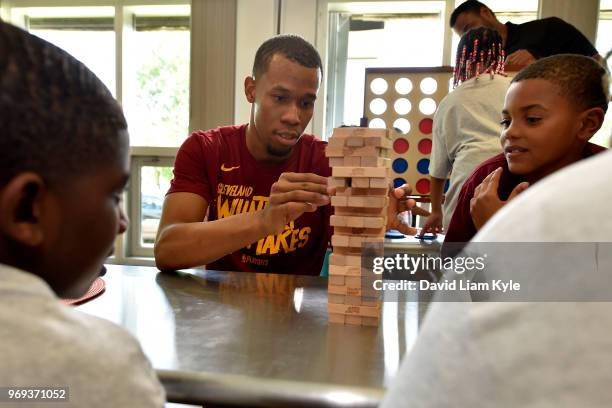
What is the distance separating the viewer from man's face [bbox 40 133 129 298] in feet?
1.65

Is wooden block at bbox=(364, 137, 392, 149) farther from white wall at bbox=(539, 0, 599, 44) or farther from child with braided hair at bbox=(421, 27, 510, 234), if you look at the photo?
white wall at bbox=(539, 0, 599, 44)

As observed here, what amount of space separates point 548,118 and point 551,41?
1439 millimetres

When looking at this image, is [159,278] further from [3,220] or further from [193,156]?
[3,220]

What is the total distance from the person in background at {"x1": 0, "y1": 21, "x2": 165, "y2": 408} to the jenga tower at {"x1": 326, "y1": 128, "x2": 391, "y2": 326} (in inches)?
17.4

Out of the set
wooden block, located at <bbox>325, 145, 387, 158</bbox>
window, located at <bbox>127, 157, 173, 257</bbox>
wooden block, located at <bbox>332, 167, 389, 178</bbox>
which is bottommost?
window, located at <bbox>127, 157, 173, 257</bbox>

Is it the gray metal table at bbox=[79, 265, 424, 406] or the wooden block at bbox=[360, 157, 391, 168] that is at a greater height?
the wooden block at bbox=[360, 157, 391, 168]

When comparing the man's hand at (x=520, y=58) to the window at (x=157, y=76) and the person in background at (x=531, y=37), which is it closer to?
the person in background at (x=531, y=37)

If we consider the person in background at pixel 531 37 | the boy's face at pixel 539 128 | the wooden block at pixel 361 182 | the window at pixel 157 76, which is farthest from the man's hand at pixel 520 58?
the window at pixel 157 76

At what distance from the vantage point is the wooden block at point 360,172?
878 millimetres

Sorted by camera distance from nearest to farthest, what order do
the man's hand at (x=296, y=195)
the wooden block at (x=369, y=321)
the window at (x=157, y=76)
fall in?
the wooden block at (x=369, y=321)
the man's hand at (x=296, y=195)
the window at (x=157, y=76)

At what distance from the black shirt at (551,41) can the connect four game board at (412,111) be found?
34.1 inches

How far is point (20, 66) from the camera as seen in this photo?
47 centimetres

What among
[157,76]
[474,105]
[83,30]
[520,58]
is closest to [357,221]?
[474,105]

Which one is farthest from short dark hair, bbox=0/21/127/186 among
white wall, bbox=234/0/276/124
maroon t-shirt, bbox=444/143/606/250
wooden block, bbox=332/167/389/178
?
white wall, bbox=234/0/276/124
